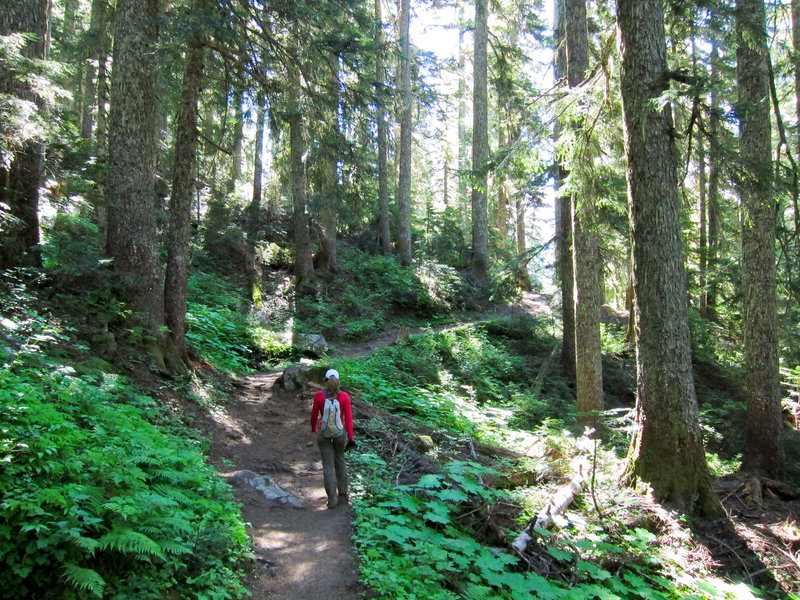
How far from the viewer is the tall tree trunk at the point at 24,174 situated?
23.7ft

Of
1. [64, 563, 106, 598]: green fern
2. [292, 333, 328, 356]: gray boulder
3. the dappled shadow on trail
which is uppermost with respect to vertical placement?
[292, 333, 328, 356]: gray boulder

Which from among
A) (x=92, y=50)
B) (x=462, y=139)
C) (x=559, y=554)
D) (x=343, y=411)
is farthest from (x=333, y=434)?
(x=462, y=139)

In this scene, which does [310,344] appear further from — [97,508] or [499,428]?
[97,508]

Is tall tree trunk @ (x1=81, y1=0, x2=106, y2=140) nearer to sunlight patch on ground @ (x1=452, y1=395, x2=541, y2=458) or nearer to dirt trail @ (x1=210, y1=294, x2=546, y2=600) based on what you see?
dirt trail @ (x1=210, y1=294, x2=546, y2=600)

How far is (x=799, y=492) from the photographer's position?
7.70 m

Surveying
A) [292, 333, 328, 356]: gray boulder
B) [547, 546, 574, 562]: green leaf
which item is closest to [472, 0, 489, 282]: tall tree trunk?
[292, 333, 328, 356]: gray boulder

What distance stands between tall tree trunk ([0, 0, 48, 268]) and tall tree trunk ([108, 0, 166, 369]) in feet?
3.55

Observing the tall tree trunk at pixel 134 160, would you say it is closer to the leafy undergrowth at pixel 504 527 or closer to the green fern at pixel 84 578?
the leafy undergrowth at pixel 504 527

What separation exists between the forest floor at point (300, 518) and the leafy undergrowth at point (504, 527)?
0.12 m

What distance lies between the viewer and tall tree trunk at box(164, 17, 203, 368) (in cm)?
888

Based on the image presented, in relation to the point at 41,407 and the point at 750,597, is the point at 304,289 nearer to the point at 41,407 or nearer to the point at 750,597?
the point at 41,407

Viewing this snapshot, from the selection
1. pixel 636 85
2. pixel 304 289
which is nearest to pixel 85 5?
pixel 304 289

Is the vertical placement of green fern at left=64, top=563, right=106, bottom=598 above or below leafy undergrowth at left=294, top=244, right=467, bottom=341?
below

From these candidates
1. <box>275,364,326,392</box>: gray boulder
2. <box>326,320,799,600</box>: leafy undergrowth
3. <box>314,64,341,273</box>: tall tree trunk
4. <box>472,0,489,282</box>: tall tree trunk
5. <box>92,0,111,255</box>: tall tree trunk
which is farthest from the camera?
<box>472,0,489,282</box>: tall tree trunk
